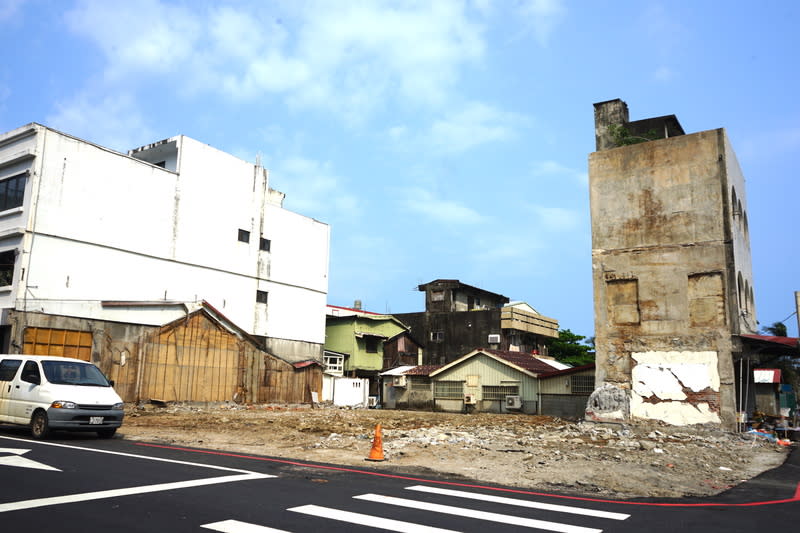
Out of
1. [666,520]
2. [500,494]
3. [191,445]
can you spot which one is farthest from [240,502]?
[191,445]

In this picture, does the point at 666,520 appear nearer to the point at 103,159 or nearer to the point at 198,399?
the point at 198,399

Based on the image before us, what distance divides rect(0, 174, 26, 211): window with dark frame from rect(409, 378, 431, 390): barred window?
23.6m

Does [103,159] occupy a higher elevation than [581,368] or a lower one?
higher

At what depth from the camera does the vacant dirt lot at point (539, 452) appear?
1004cm

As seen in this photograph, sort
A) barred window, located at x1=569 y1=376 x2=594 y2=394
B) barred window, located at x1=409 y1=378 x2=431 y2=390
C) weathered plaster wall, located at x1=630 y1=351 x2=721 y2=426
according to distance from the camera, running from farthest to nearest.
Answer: barred window, located at x1=409 y1=378 x2=431 y2=390
barred window, located at x1=569 y1=376 x2=594 y2=394
weathered plaster wall, located at x1=630 y1=351 x2=721 y2=426

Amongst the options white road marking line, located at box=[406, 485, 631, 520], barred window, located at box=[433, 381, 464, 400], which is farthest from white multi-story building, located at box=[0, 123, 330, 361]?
white road marking line, located at box=[406, 485, 631, 520]

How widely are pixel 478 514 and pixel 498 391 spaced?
93.3 feet

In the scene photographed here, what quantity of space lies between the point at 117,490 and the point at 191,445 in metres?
6.34

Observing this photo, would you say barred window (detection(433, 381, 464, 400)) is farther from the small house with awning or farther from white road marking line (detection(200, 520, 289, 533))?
white road marking line (detection(200, 520, 289, 533))

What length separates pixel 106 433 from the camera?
45.7 feet

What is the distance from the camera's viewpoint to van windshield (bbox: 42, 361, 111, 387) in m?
13.3

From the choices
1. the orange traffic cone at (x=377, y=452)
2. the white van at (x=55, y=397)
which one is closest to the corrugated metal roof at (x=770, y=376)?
the orange traffic cone at (x=377, y=452)

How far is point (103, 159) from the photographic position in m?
31.9

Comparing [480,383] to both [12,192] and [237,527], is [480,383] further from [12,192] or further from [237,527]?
[237,527]
